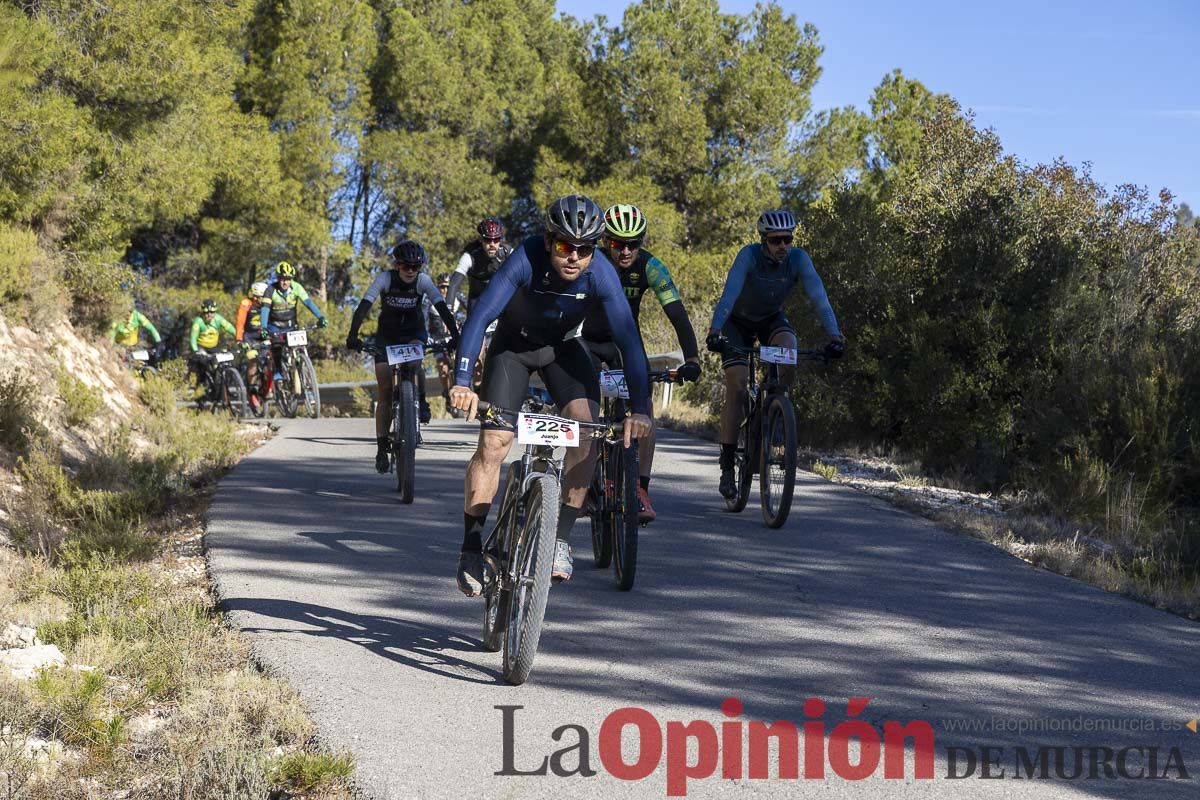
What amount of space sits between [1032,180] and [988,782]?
12.0 meters

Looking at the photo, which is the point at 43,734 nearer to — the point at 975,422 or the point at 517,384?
the point at 517,384

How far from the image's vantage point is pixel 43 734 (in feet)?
16.8

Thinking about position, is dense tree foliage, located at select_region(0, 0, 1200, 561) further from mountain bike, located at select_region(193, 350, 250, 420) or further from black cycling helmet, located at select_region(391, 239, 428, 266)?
black cycling helmet, located at select_region(391, 239, 428, 266)

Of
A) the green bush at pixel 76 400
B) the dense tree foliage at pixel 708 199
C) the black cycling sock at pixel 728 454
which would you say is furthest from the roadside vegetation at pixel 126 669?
the dense tree foliage at pixel 708 199

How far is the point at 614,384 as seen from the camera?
A: 8367 mm

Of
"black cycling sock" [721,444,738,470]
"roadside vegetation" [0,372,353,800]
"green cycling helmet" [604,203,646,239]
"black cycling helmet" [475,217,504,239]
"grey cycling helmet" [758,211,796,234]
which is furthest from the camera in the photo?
"black cycling helmet" [475,217,504,239]

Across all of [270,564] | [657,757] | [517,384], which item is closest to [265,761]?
[657,757]

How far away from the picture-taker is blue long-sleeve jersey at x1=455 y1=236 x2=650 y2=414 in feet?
21.0

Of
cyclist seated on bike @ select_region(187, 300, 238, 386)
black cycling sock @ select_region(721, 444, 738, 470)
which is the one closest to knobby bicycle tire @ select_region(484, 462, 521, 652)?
black cycling sock @ select_region(721, 444, 738, 470)

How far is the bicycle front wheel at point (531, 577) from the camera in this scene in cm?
555

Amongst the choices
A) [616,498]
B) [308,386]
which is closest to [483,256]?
[616,498]

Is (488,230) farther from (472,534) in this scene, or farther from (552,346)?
(472,534)

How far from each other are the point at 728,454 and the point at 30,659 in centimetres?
545

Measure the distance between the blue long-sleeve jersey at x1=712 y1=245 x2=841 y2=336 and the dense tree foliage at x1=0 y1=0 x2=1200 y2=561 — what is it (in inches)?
138
